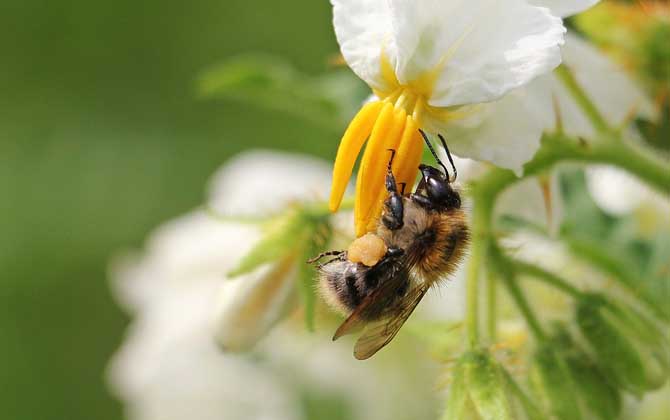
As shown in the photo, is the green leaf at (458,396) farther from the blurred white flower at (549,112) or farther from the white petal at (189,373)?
the white petal at (189,373)

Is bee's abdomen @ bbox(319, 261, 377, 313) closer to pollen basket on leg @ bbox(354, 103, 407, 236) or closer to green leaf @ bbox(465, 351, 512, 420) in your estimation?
pollen basket on leg @ bbox(354, 103, 407, 236)

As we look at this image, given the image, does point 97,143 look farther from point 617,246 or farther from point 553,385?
point 553,385

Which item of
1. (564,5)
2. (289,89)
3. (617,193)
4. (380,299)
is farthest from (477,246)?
(617,193)

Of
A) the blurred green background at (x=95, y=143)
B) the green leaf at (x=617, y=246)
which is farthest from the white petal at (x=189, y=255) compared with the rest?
the blurred green background at (x=95, y=143)

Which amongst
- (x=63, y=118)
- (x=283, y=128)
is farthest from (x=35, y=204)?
(x=283, y=128)

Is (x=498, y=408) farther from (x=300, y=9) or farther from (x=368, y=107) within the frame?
(x=300, y=9)

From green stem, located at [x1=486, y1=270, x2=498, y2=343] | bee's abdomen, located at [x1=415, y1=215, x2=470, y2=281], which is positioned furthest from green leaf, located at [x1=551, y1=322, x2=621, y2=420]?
bee's abdomen, located at [x1=415, y1=215, x2=470, y2=281]
